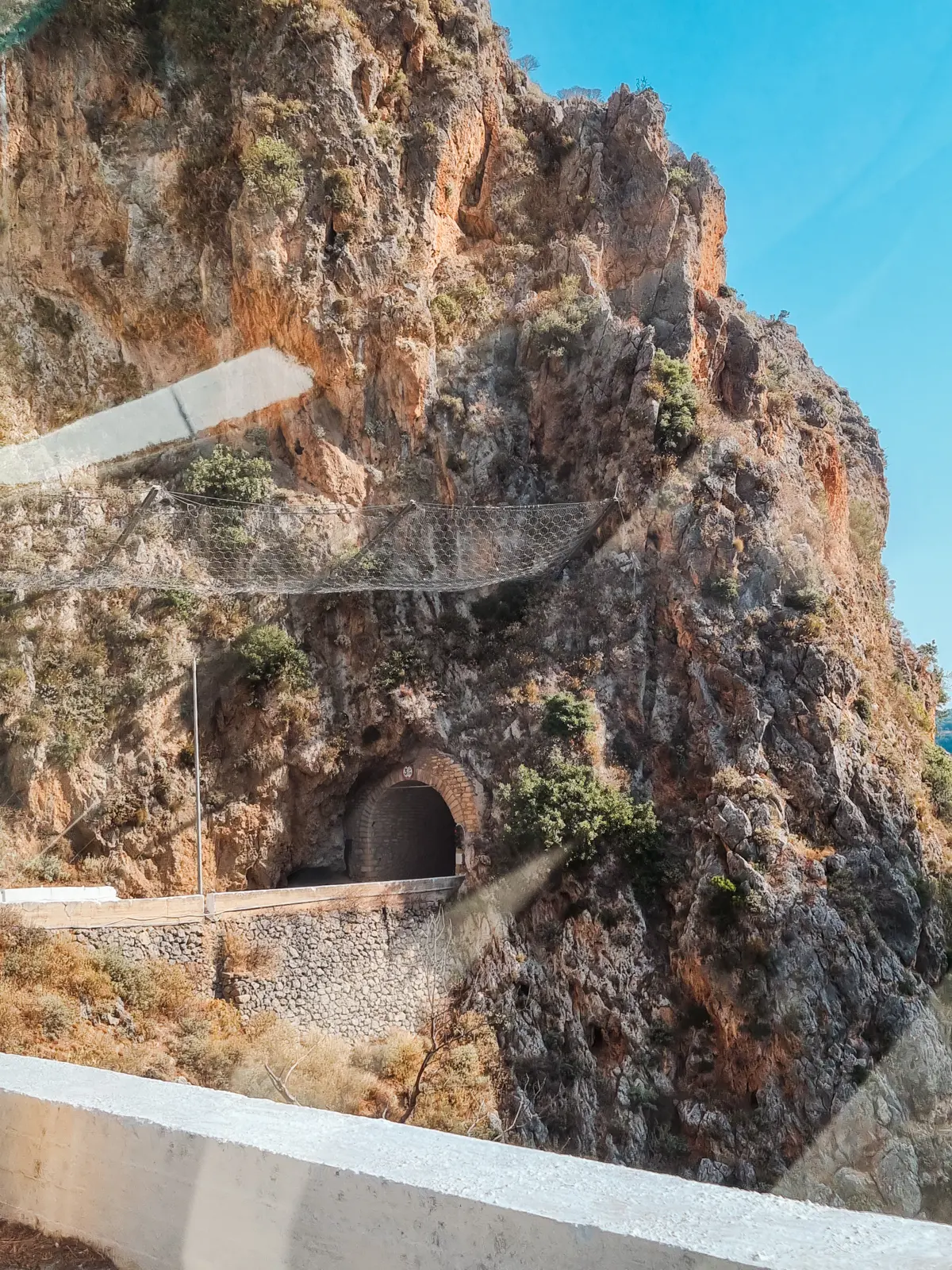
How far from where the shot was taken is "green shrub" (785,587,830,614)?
1452 cm

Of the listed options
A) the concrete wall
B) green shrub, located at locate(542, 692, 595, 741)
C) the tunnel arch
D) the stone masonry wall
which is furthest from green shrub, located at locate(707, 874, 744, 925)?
the stone masonry wall

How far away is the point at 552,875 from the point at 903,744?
7325mm

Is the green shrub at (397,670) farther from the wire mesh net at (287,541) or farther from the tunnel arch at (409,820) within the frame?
the wire mesh net at (287,541)

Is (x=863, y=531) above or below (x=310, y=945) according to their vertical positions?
above

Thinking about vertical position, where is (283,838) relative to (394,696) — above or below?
below

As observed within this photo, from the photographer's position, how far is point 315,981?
1211 centimetres

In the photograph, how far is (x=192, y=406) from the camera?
1528cm

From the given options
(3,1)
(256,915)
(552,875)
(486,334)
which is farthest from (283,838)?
(3,1)

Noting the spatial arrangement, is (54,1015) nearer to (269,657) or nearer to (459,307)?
(269,657)

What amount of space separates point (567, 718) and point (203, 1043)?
22.3ft

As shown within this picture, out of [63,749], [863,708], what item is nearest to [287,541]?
[63,749]

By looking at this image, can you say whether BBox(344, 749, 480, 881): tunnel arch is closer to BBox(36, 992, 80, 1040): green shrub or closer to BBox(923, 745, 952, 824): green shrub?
BBox(36, 992, 80, 1040): green shrub

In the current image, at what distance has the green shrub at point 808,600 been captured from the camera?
47.6 ft

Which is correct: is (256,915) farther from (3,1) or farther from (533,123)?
(533,123)
